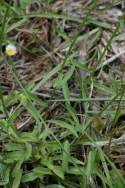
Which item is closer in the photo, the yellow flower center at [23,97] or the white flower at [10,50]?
the yellow flower center at [23,97]

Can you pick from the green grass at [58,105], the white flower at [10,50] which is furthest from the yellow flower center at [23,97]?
the white flower at [10,50]

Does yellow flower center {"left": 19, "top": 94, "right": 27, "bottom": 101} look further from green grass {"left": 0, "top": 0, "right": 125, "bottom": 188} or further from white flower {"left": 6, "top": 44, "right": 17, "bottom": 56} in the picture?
white flower {"left": 6, "top": 44, "right": 17, "bottom": 56}

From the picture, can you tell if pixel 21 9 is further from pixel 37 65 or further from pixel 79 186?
pixel 79 186

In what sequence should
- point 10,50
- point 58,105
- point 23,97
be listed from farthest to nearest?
point 10,50, point 58,105, point 23,97

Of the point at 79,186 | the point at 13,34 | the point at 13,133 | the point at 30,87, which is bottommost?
the point at 79,186

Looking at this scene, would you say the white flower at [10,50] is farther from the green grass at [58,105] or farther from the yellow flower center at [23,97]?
the yellow flower center at [23,97]

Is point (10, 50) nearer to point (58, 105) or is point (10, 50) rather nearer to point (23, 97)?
point (58, 105)

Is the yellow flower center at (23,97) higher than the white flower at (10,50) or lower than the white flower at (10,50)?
lower

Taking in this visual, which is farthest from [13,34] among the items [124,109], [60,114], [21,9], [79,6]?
[124,109]

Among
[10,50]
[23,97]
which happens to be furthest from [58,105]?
[10,50]
